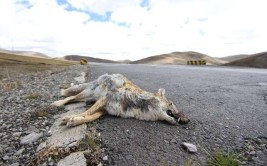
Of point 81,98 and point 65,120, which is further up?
point 81,98

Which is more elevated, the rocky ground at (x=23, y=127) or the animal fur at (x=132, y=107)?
the animal fur at (x=132, y=107)

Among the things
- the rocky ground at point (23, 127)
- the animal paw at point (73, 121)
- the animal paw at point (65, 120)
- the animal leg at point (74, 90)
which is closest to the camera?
the rocky ground at point (23, 127)

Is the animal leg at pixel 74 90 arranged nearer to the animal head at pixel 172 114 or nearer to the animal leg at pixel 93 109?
the animal leg at pixel 93 109

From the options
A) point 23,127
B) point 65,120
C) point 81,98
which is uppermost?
point 81,98

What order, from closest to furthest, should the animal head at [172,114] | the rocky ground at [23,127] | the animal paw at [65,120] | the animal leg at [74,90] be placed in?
the rocky ground at [23,127] < the animal paw at [65,120] < the animal head at [172,114] < the animal leg at [74,90]

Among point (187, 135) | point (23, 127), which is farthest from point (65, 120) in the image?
point (187, 135)

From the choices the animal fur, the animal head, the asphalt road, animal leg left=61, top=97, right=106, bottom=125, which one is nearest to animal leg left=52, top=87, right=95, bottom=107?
the animal fur

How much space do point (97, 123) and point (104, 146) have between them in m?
0.93

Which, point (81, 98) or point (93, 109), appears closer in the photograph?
point (93, 109)

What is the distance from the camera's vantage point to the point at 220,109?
6.49m

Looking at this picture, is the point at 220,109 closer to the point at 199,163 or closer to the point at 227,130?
the point at 227,130

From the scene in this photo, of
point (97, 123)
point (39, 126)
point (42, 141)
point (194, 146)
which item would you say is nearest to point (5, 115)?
point (39, 126)

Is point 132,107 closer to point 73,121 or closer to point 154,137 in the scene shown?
point 154,137

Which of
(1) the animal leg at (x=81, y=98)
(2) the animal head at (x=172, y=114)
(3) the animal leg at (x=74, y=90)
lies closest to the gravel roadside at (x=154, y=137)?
(2) the animal head at (x=172, y=114)
